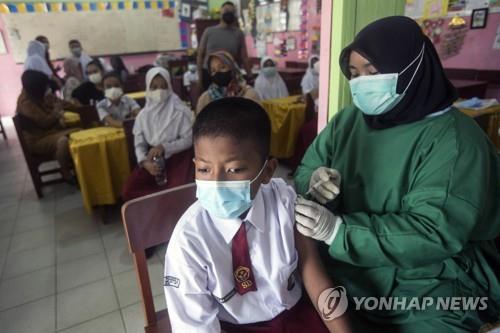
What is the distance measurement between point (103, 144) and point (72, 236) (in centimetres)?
75

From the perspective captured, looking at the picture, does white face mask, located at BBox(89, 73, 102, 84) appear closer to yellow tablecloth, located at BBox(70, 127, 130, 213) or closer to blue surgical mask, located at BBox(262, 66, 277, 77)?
yellow tablecloth, located at BBox(70, 127, 130, 213)

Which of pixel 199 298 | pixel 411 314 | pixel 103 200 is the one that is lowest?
pixel 103 200

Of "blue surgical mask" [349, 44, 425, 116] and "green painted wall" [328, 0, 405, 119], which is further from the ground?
"green painted wall" [328, 0, 405, 119]

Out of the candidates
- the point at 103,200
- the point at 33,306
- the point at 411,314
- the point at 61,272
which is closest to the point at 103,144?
the point at 103,200

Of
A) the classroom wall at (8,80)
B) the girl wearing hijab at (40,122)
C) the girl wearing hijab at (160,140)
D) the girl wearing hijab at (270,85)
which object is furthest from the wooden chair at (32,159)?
the classroom wall at (8,80)

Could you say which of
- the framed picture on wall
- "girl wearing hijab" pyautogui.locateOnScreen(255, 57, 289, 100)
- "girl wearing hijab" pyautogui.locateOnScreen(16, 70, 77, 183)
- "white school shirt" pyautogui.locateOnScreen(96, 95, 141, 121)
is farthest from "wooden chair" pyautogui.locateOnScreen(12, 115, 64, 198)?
the framed picture on wall

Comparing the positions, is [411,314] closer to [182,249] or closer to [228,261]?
[228,261]

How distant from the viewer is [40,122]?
3.14 meters

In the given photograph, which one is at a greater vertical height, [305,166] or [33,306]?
[305,166]

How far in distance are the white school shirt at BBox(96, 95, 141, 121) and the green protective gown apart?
8.33 feet

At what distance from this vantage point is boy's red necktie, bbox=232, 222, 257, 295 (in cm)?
90

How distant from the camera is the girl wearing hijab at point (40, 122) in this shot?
3068 mm

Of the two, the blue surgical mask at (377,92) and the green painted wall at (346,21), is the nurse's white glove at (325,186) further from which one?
the green painted wall at (346,21)

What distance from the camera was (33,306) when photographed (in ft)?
6.03
